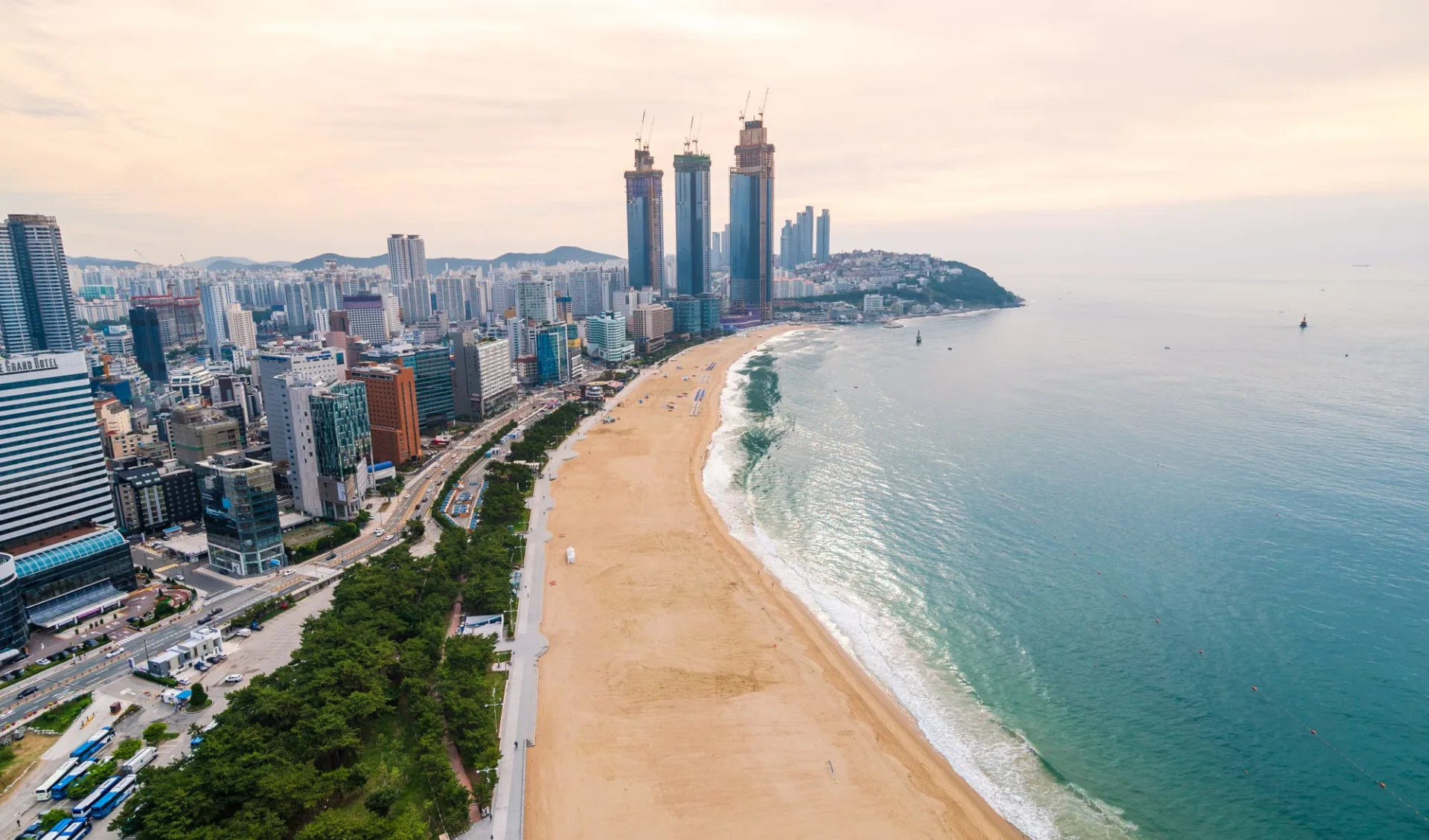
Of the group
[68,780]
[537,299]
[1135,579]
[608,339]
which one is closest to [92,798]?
[68,780]

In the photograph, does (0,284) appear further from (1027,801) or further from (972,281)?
(972,281)

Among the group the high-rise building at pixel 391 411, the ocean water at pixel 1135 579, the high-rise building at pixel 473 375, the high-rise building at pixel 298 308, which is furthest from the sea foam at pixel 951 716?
the high-rise building at pixel 298 308

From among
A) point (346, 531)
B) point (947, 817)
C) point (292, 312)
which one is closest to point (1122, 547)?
point (947, 817)

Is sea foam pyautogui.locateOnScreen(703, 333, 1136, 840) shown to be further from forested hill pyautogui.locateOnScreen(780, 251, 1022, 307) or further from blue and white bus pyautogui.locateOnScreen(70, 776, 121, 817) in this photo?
forested hill pyautogui.locateOnScreen(780, 251, 1022, 307)

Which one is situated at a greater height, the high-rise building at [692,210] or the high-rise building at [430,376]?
the high-rise building at [692,210]

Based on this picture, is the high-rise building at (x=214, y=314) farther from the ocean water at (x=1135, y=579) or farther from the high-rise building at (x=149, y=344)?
the ocean water at (x=1135, y=579)

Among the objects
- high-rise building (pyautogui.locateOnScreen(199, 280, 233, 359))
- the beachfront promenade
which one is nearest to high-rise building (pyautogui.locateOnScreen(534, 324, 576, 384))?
the beachfront promenade
